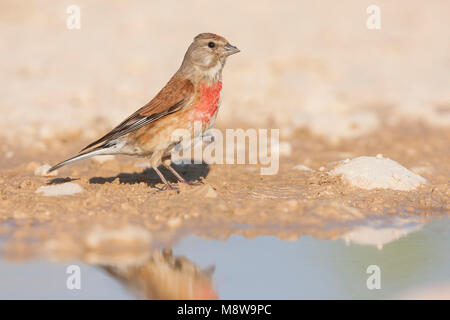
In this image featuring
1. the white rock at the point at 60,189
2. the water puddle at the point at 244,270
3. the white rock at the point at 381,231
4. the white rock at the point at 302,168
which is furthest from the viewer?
the white rock at the point at 302,168

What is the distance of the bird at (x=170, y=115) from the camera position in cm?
539

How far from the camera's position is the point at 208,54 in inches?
224

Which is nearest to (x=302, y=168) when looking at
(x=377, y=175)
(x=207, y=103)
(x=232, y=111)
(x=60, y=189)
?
(x=377, y=175)

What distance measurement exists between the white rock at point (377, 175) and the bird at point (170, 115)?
1.22 metres

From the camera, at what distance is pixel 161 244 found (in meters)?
4.04

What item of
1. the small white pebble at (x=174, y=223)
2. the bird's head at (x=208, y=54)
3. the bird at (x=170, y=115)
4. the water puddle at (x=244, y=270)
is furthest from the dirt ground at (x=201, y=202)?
the bird's head at (x=208, y=54)

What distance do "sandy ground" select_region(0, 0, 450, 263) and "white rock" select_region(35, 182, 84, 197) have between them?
9 cm

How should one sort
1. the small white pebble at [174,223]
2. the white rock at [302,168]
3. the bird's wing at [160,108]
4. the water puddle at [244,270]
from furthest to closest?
the white rock at [302,168]
the bird's wing at [160,108]
the small white pebble at [174,223]
the water puddle at [244,270]

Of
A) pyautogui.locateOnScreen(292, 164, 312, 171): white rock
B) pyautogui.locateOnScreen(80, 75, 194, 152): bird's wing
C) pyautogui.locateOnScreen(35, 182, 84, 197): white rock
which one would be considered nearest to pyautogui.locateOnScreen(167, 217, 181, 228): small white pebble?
pyautogui.locateOnScreen(35, 182, 84, 197): white rock

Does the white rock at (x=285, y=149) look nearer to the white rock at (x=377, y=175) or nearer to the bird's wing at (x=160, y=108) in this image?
the white rock at (x=377, y=175)

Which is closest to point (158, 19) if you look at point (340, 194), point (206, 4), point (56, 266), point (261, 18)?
point (206, 4)

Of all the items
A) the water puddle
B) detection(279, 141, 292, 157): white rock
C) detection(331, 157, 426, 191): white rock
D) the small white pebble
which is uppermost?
detection(279, 141, 292, 157): white rock

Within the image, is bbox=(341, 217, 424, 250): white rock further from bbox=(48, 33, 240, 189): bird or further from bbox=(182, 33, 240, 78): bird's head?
bbox=(182, 33, 240, 78): bird's head

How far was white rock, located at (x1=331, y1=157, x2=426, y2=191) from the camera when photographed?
217 inches
